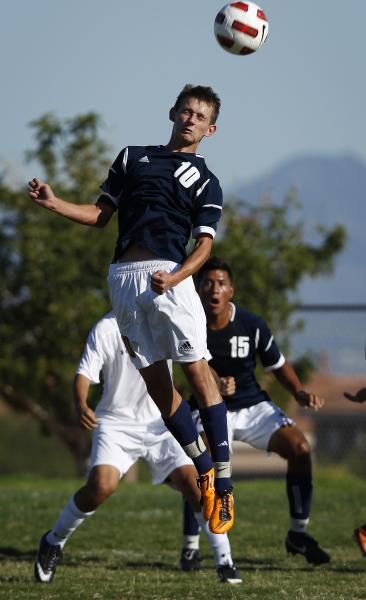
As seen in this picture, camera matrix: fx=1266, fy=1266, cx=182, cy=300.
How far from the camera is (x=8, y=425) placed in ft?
120

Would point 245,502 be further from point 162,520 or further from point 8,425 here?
point 8,425

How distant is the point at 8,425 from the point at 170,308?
3024 centimetres

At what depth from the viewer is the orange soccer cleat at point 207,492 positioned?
7.30 metres

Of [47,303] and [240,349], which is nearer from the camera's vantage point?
[240,349]

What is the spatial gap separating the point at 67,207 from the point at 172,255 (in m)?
0.66

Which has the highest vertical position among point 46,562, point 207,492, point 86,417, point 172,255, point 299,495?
point 172,255

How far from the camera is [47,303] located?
73.9ft

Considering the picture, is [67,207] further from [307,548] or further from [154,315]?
[307,548]

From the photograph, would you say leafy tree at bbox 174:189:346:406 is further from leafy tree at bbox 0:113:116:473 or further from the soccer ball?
the soccer ball

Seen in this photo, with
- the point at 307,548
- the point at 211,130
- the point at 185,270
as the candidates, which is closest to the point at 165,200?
the point at 185,270

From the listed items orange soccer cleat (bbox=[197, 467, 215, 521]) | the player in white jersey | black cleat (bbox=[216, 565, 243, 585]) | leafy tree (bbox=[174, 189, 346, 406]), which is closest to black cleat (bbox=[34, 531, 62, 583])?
the player in white jersey

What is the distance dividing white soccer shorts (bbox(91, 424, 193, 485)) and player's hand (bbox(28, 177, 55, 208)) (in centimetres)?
250

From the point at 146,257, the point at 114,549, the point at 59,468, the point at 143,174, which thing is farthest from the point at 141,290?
the point at 59,468

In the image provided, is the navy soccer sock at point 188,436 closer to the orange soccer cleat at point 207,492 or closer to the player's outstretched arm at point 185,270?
the orange soccer cleat at point 207,492
